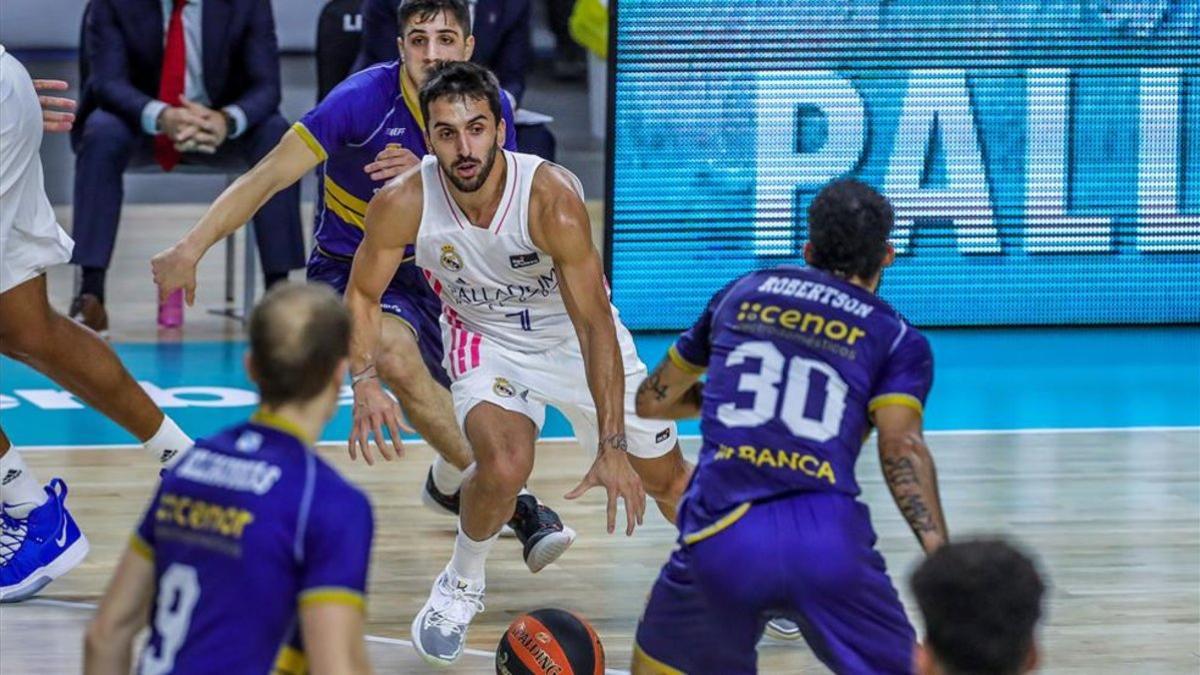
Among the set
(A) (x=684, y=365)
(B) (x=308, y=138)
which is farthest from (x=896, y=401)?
(B) (x=308, y=138)

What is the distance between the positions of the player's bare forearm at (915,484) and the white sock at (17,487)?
273cm

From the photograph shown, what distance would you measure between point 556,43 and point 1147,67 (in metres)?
3.28

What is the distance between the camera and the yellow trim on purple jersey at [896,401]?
3654 millimetres

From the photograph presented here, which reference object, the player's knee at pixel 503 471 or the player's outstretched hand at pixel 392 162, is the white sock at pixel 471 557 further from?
the player's outstretched hand at pixel 392 162

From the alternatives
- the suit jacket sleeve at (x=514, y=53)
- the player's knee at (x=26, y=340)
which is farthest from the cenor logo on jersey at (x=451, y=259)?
the suit jacket sleeve at (x=514, y=53)

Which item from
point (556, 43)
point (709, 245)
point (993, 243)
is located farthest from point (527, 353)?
point (556, 43)

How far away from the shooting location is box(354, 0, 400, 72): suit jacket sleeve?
8.29 metres

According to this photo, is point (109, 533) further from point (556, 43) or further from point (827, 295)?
point (556, 43)

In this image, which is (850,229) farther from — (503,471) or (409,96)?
(409,96)

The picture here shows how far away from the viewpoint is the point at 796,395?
3.68 m

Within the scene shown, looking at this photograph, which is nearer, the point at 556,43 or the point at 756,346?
the point at 756,346

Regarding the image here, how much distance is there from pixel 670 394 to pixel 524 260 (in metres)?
1.24

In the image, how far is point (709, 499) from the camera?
12.3 feet

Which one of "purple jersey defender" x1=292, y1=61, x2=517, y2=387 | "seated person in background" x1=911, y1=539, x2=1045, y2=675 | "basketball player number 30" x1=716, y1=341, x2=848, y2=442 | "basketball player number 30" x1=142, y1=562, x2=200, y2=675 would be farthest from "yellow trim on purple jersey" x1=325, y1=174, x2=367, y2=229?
"seated person in background" x1=911, y1=539, x2=1045, y2=675
